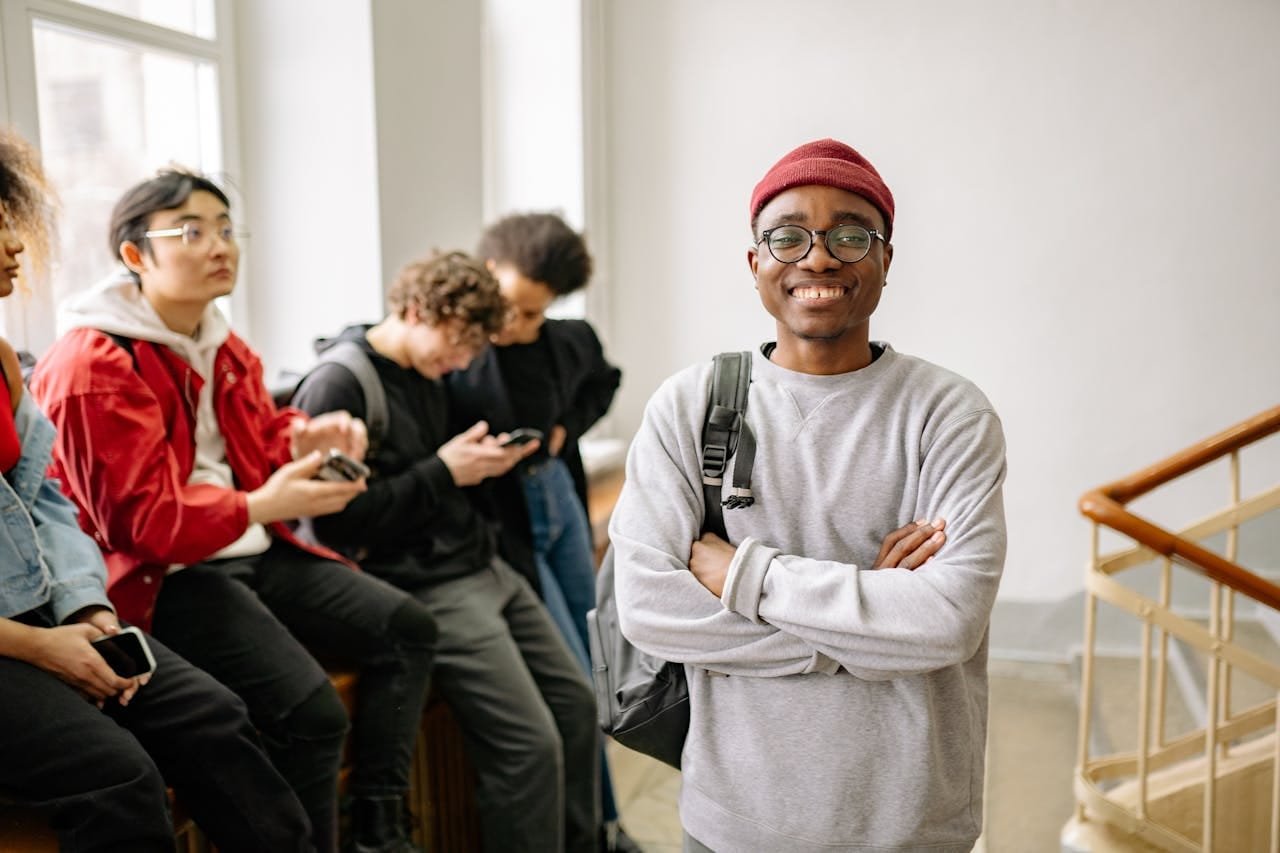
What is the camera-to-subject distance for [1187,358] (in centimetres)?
390

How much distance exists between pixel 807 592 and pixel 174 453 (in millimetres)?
1242

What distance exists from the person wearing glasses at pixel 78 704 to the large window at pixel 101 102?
58cm

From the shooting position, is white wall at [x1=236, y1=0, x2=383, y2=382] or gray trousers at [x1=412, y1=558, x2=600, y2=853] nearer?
gray trousers at [x1=412, y1=558, x2=600, y2=853]

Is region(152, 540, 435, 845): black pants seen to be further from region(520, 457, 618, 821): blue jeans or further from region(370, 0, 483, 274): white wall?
region(370, 0, 483, 274): white wall

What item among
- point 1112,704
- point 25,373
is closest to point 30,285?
point 25,373

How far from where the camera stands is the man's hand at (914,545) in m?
1.17

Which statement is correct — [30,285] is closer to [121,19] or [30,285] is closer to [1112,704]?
[121,19]

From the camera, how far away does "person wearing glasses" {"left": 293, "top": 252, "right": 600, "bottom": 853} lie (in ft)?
7.68

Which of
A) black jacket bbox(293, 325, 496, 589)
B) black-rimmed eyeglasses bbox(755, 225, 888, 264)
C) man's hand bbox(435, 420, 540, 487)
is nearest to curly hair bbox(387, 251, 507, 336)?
black jacket bbox(293, 325, 496, 589)

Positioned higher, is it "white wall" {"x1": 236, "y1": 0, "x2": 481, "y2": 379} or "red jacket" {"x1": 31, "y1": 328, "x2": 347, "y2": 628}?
"white wall" {"x1": 236, "y1": 0, "x2": 481, "y2": 379}

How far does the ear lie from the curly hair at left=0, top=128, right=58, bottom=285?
15cm

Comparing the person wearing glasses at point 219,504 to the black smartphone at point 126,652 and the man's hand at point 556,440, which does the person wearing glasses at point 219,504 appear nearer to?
the black smartphone at point 126,652

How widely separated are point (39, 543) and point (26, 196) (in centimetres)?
54

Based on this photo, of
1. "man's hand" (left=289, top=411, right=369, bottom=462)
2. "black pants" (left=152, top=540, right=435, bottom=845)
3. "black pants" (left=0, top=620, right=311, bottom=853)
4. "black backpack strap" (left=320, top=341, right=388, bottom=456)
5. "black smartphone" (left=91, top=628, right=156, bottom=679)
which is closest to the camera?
"black pants" (left=0, top=620, right=311, bottom=853)
